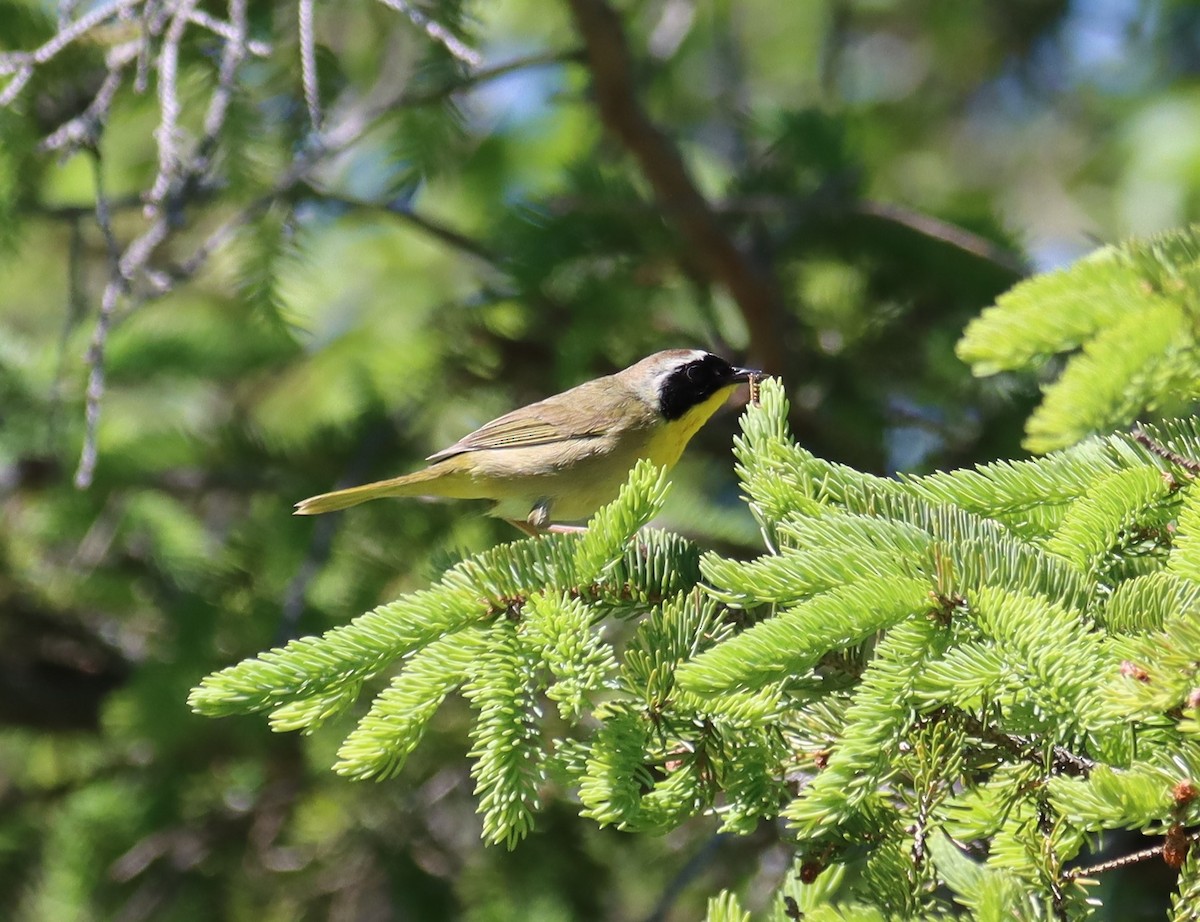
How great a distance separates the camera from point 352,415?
16.6ft

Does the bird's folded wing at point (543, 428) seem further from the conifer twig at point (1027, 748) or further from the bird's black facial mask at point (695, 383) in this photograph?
the conifer twig at point (1027, 748)

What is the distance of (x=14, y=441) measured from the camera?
14.8 feet

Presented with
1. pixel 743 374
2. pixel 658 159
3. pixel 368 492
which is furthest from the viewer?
pixel 658 159

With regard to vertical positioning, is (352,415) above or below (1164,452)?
below

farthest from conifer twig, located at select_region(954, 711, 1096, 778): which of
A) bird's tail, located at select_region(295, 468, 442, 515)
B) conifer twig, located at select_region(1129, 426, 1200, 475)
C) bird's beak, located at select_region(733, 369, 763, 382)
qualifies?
bird's tail, located at select_region(295, 468, 442, 515)

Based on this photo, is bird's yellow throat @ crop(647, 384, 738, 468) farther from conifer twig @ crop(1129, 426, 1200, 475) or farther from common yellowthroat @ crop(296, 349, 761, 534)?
conifer twig @ crop(1129, 426, 1200, 475)

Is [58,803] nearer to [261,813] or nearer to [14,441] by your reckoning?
[261,813]

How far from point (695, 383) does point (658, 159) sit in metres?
0.87

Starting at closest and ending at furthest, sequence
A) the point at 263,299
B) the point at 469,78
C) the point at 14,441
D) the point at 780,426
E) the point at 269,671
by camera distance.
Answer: the point at 269,671
the point at 780,426
the point at 263,299
the point at 469,78
the point at 14,441

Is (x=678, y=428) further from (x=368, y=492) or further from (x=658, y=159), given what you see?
(x=368, y=492)

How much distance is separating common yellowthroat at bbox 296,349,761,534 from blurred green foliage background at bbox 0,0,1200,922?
0.98ft

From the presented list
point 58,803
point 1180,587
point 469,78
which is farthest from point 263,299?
point 1180,587

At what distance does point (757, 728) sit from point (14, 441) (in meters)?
3.52

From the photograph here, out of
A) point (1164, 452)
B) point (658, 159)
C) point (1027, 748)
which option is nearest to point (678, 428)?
point (658, 159)
